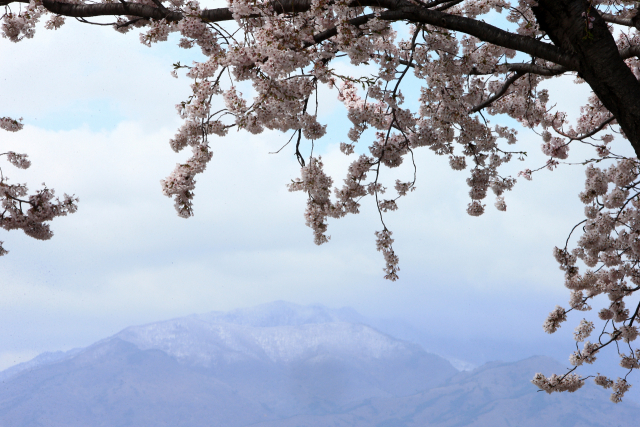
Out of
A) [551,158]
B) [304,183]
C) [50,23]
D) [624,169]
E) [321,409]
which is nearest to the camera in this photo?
[304,183]

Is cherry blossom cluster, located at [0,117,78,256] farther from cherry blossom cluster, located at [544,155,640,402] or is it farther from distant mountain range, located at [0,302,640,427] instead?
distant mountain range, located at [0,302,640,427]

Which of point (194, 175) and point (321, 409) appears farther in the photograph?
point (321, 409)

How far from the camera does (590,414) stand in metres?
162

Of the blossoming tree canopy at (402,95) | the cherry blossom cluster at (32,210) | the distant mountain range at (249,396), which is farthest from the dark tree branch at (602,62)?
the distant mountain range at (249,396)

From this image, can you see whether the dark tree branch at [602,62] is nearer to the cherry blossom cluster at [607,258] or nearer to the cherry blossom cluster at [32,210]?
the cherry blossom cluster at [607,258]

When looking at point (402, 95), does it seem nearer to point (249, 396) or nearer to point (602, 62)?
point (602, 62)

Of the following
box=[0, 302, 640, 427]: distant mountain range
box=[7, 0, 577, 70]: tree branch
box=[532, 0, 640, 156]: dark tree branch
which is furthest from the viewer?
box=[0, 302, 640, 427]: distant mountain range

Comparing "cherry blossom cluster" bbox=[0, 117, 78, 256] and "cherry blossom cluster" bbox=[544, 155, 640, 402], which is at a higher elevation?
"cherry blossom cluster" bbox=[0, 117, 78, 256]

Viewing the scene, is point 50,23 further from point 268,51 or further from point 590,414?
point 590,414

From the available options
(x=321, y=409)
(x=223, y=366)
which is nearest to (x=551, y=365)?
(x=321, y=409)

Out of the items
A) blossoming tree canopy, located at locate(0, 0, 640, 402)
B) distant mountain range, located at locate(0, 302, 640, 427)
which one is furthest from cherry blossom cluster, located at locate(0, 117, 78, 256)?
distant mountain range, located at locate(0, 302, 640, 427)

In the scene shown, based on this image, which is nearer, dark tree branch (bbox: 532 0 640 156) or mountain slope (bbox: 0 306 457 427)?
dark tree branch (bbox: 532 0 640 156)

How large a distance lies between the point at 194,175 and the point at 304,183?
4.68ft

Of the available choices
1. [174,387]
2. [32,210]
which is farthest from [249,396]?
[32,210]
